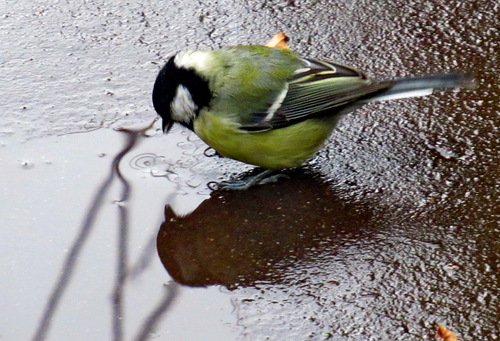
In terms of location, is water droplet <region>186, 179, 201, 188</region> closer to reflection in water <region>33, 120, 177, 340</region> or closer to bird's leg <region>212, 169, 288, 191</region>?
bird's leg <region>212, 169, 288, 191</region>

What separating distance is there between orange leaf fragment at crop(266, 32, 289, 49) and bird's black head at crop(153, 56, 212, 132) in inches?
34.4

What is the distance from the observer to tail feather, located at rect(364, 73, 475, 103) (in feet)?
13.4

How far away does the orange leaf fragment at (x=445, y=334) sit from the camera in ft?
10.8

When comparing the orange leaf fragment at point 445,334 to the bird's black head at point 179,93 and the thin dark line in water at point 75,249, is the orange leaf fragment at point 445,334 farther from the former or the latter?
the bird's black head at point 179,93

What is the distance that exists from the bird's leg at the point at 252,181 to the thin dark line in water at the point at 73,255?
47 cm

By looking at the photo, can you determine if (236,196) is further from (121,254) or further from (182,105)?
(121,254)

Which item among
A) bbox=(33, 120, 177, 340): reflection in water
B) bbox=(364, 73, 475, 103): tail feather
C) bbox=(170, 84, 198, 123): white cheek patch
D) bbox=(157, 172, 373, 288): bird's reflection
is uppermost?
bbox=(364, 73, 475, 103): tail feather

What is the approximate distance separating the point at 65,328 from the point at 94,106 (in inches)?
59.1

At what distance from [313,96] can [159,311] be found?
1.29 metres

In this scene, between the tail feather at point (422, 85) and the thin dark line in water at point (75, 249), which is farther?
the tail feather at point (422, 85)

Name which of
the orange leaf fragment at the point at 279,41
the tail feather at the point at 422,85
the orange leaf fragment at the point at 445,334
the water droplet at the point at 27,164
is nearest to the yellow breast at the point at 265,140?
the tail feather at the point at 422,85

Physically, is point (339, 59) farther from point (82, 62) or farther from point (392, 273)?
point (392, 273)

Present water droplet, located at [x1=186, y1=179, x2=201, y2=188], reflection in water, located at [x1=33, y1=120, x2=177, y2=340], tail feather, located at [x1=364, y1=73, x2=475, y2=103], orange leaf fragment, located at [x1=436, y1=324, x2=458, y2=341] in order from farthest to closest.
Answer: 1. water droplet, located at [x1=186, y1=179, x2=201, y2=188]
2. tail feather, located at [x1=364, y1=73, x2=475, y2=103]
3. reflection in water, located at [x1=33, y1=120, x2=177, y2=340]
4. orange leaf fragment, located at [x1=436, y1=324, x2=458, y2=341]

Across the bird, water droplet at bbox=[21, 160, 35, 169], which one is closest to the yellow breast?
the bird
